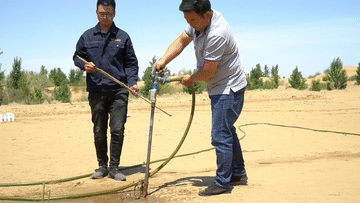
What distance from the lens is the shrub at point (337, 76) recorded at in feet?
90.6

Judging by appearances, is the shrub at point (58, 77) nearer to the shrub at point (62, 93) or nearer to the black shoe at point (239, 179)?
the shrub at point (62, 93)

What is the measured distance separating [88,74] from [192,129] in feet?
15.4

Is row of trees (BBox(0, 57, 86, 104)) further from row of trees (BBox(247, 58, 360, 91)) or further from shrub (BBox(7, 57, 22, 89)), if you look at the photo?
row of trees (BBox(247, 58, 360, 91))

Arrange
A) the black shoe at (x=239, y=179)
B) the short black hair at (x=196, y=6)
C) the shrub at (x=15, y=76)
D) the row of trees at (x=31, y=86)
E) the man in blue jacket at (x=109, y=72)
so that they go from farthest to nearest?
1. the shrub at (x=15, y=76)
2. the row of trees at (x=31, y=86)
3. the man in blue jacket at (x=109, y=72)
4. the black shoe at (x=239, y=179)
5. the short black hair at (x=196, y=6)

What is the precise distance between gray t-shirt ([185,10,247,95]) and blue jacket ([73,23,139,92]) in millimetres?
1024

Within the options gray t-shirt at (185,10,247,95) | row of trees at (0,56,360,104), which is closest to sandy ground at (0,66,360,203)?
gray t-shirt at (185,10,247,95)

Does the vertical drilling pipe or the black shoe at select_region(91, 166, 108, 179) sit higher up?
the vertical drilling pipe

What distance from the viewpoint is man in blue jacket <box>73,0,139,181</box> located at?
413 centimetres

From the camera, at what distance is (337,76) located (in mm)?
27812

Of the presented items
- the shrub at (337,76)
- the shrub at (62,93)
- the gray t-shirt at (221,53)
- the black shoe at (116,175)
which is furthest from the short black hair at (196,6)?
the shrub at (337,76)

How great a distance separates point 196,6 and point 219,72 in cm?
66

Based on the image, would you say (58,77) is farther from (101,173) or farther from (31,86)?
(101,173)

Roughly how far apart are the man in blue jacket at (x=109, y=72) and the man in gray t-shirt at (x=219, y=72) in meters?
0.84

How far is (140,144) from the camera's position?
680cm
